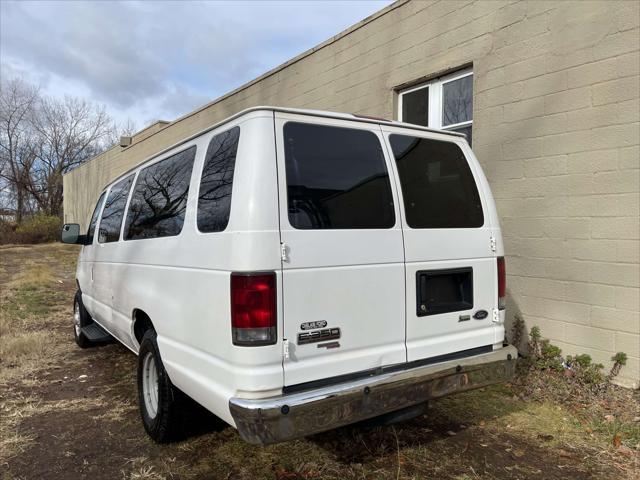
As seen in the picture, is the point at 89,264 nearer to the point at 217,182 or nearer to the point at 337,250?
the point at 217,182

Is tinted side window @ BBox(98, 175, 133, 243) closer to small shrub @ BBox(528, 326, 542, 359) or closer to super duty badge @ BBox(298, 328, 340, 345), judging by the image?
super duty badge @ BBox(298, 328, 340, 345)

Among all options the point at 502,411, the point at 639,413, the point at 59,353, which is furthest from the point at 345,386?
the point at 59,353

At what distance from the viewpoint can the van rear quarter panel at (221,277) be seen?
98.9 inches

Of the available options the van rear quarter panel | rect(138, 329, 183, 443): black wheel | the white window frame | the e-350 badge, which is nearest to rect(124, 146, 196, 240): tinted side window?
the van rear quarter panel

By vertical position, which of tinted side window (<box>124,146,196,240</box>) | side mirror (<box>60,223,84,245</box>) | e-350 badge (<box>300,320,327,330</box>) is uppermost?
tinted side window (<box>124,146,196,240</box>)

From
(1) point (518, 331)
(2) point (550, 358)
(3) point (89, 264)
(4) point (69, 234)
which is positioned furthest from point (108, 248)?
(2) point (550, 358)

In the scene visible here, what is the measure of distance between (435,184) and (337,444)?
1.98 metres

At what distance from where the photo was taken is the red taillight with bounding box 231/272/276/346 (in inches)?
98.0

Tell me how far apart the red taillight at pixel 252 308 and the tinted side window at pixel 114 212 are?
8.15 ft

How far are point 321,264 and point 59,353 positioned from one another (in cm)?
498

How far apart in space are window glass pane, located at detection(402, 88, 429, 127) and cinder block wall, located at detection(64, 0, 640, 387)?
0.24 m

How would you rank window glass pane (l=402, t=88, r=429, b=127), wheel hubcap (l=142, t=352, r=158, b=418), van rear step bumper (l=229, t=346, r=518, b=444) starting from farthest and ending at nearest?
window glass pane (l=402, t=88, r=429, b=127) → wheel hubcap (l=142, t=352, r=158, b=418) → van rear step bumper (l=229, t=346, r=518, b=444)

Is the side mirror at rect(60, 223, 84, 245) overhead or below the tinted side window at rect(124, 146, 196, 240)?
below

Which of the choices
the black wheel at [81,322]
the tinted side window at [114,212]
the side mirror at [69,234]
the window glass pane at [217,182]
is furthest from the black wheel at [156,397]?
the black wheel at [81,322]
